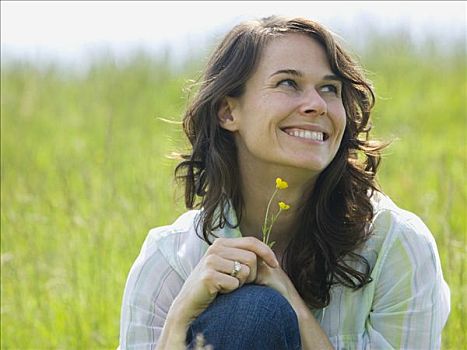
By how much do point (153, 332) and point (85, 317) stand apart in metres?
1.22

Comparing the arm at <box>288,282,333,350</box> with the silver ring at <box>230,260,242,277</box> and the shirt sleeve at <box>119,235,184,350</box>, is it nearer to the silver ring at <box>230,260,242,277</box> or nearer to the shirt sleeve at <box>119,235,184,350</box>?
the silver ring at <box>230,260,242,277</box>

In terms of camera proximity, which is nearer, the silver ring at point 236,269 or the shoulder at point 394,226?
the silver ring at point 236,269

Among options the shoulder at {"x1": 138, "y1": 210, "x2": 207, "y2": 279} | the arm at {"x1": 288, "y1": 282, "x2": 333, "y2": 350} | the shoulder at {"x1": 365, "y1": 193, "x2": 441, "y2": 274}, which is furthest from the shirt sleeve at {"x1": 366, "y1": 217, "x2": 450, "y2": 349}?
the shoulder at {"x1": 138, "y1": 210, "x2": 207, "y2": 279}

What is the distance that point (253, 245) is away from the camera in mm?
3037

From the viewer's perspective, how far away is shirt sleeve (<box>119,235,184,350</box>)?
10.9ft

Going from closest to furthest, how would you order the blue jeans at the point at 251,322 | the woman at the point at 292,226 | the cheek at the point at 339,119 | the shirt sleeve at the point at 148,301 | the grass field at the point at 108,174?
the blue jeans at the point at 251,322 → the woman at the point at 292,226 → the cheek at the point at 339,119 → the shirt sleeve at the point at 148,301 → the grass field at the point at 108,174

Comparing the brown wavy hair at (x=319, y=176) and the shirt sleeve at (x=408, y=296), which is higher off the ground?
the brown wavy hair at (x=319, y=176)

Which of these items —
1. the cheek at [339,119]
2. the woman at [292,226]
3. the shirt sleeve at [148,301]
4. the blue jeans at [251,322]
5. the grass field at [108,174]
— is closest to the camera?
the blue jeans at [251,322]

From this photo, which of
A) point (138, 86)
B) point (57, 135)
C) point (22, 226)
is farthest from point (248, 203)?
point (138, 86)

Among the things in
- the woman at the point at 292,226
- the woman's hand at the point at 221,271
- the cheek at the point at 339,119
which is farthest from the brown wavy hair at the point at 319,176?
the woman's hand at the point at 221,271

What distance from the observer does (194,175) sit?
11.6 ft

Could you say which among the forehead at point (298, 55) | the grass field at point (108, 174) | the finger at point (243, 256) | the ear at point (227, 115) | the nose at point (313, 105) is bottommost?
the grass field at point (108, 174)

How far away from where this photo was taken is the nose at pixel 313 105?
3152mm

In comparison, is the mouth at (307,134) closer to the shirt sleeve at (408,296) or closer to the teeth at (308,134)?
the teeth at (308,134)
